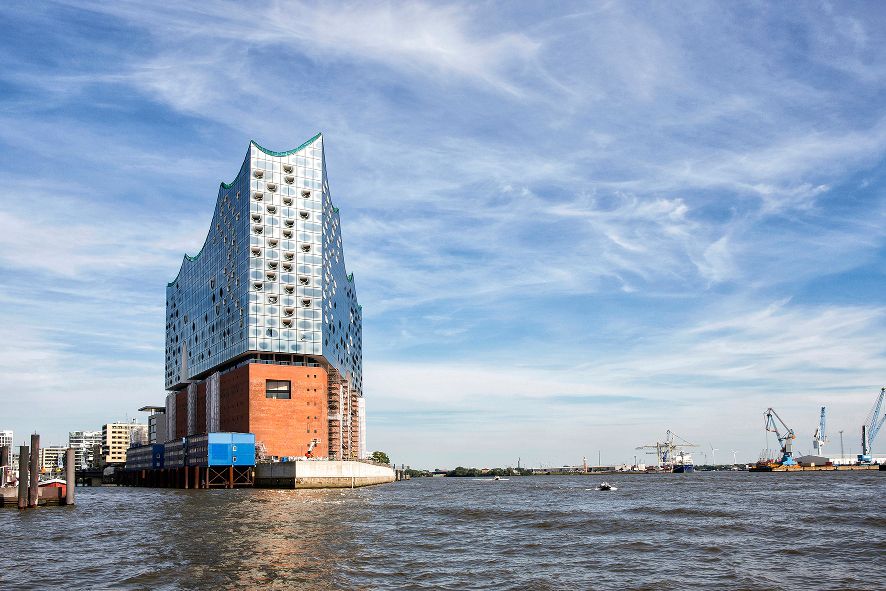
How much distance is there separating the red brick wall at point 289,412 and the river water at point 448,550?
78.3m

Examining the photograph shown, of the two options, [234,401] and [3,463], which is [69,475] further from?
[234,401]

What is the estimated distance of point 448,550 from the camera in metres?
44.7

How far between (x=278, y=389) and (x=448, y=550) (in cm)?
11486

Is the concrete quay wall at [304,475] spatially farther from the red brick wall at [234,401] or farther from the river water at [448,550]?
the river water at [448,550]

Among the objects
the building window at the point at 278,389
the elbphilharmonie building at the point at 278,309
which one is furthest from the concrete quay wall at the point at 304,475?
the building window at the point at 278,389

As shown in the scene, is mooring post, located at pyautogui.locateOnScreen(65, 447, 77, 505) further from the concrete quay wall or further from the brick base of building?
the brick base of building

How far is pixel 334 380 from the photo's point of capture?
586ft

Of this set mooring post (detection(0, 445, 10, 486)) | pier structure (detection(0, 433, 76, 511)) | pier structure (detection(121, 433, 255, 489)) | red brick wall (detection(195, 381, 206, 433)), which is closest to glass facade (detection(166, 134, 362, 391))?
red brick wall (detection(195, 381, 206, 433))

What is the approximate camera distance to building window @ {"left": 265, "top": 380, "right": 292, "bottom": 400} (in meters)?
154

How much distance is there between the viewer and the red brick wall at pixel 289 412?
5989 inches

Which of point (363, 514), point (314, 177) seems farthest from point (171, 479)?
point (363, 514)

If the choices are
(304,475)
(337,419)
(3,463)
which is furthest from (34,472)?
(337,419)

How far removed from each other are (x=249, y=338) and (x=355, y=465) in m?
32.8

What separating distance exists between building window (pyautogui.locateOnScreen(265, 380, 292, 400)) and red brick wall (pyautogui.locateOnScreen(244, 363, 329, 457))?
0.71 m
